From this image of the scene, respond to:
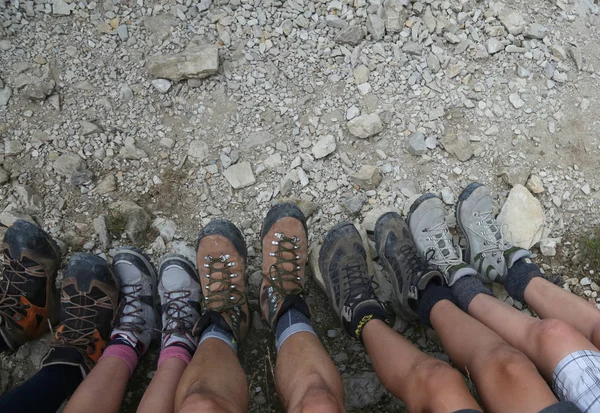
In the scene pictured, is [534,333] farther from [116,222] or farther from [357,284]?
[116,222]

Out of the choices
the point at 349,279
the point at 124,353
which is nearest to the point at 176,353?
the point at 124,353

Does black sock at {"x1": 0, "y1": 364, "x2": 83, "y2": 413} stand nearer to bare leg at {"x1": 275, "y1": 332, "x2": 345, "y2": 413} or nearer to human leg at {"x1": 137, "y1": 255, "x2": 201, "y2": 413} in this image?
human leg at {"x1": 137, "y1": 255, "x2": 201, "y2": 413}

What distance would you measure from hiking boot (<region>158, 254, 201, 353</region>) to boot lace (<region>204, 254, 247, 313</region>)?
0.20 m

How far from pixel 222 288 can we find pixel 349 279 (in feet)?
2.82

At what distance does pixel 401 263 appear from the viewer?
3.37 meters

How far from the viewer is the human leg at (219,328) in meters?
2.35

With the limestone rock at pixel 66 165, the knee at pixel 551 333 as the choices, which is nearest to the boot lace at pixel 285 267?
the knee at pixel 551 333

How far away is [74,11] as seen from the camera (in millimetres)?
4125

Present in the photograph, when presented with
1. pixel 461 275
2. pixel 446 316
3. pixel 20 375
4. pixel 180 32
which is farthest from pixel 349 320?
pixel 180 32

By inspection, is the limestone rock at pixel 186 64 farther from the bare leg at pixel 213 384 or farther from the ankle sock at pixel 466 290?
the ankle sock at pixel 466 290

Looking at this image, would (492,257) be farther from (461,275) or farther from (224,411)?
(224,411)

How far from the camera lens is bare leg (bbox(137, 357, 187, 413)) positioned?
2583 millimetres

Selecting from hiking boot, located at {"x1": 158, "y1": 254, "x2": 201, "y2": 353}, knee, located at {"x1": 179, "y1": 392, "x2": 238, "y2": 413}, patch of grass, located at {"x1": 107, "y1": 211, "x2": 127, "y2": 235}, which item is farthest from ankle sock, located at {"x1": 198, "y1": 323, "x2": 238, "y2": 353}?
patch of grass, located at {"x1": 107, "y1": 211, "x2": 127, "y2": 235}

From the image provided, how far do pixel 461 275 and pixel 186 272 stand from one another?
6.22 feet
